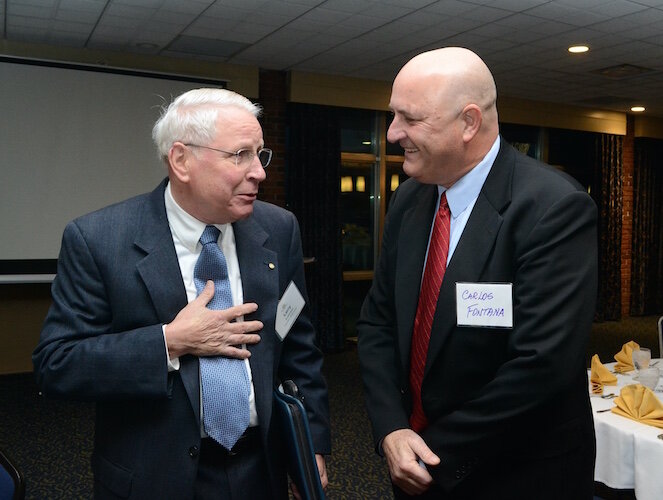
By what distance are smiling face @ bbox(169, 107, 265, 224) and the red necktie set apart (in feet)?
1.44

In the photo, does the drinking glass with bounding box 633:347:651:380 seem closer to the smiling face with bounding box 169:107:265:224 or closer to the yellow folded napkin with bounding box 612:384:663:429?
the yellow folded napkin with bounding box 612:384:663:429

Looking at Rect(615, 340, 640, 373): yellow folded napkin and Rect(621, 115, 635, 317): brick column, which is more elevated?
Rect(621, 115, 635, 317): brick column

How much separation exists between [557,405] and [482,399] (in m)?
0.19

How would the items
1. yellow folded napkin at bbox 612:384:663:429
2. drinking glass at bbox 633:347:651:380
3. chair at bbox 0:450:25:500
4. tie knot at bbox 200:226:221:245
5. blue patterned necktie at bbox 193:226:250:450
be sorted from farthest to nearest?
drinking glass at bbox 633:347:651:380
yellow folded napkin at bbox 612:384:663:429
chair at bbox 0:450:25:500
tie knot at bbox 200:226:221:245
blue patterned necktie at bbox 193:226:250:450

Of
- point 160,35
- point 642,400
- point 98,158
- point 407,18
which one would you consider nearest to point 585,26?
point 407,18

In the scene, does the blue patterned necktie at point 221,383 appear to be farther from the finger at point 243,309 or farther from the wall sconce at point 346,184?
the wall sconce at point 346,184

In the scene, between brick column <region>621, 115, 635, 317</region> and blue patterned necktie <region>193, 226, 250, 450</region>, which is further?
brick column <region>621, 115, 635, 317</region>

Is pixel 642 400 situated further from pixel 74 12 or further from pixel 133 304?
pixel 74 12

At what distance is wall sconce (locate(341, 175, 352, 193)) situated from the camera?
7.93 metres

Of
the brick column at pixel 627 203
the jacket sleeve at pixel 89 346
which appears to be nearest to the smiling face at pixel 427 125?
the jacket sleeve at pixel 89 346

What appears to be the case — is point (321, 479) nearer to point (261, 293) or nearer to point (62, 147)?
point (261, 293)

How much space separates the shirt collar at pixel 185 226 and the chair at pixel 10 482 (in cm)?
84

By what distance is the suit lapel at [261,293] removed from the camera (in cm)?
151

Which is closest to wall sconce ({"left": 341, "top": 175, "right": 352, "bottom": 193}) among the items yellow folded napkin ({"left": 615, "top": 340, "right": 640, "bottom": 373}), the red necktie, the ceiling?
the ceiling
